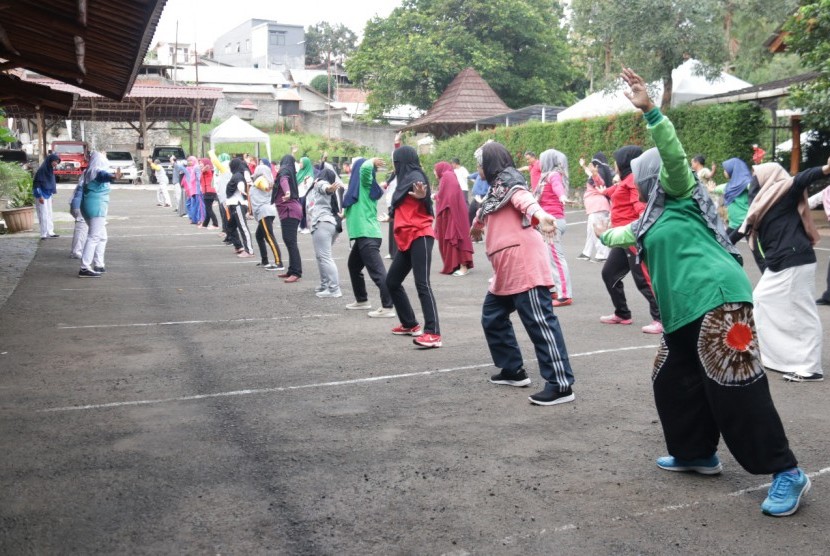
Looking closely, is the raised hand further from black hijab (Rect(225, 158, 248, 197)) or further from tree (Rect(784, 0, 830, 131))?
tree (Rect(784, 0, 830, 131))

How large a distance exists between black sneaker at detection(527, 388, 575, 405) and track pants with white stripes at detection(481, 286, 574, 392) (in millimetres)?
35

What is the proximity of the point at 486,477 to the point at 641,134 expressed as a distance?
21.7 metres

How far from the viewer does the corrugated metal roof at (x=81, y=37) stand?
30.0ft

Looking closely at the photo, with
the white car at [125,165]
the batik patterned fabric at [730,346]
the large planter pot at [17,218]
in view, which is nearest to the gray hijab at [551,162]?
the batik patterned fabric at [730,346]

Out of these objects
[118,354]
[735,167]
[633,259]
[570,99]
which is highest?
[570,99]

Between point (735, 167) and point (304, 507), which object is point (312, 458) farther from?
point (735, 167)

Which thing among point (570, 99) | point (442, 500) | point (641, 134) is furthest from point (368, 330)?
point (570, 99)

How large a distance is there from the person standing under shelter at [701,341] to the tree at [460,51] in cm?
4280

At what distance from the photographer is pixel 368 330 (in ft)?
30.7

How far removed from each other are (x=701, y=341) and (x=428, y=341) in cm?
412

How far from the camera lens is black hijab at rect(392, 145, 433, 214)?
8.55m

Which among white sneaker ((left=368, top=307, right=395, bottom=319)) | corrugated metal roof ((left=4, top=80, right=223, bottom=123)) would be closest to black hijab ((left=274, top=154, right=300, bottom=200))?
white sneaker ((left=368, top=307, right=395, bottom=319))

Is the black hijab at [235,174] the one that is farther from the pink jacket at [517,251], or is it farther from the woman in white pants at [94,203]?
the pink jacket at [517,251]

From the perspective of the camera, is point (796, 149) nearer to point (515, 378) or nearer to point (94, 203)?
point (94, 203)
